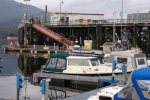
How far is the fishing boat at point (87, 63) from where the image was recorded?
20409mm

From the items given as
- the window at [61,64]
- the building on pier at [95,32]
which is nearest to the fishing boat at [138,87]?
the window at [61,64]

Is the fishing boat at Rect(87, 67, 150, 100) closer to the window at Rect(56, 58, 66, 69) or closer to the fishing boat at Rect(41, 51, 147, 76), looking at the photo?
the fishing boat at Rect(41, 51, 147, 76)

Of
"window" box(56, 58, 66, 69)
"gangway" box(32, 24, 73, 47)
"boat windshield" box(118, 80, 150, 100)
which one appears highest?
"gangway" box(32, 24, 73, 47)

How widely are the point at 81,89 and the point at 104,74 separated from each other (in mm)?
1694

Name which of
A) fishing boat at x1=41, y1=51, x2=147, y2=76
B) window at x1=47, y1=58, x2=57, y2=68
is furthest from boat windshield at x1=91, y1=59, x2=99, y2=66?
window at x1=47, y1=58, x2=57, y2=68

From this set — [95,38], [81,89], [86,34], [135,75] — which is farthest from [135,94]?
[86,34]

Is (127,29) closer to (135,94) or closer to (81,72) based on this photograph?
(81,72)

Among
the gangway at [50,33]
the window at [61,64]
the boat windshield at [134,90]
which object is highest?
the gangway at [50,33]

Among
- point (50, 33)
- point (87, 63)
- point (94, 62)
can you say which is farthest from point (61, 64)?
point (50, 33)

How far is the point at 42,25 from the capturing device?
53.2 metres

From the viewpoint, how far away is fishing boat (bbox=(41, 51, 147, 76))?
67.0 ft

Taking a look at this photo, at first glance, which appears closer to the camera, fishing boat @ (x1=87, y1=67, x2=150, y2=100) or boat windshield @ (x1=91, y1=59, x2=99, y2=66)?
fishing boat @ (x1=87, y1=67, x2=150, y2=100)

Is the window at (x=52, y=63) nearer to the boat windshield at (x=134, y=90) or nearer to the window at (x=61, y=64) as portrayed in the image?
the window at (x=61, y=64)

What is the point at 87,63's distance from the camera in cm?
2073
